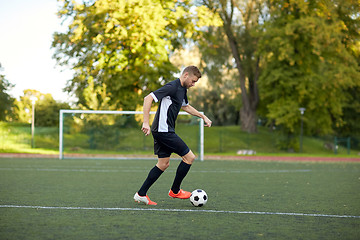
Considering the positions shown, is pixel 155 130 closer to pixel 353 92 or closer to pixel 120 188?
pixel 120 188

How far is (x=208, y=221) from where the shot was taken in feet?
Result: 18.4

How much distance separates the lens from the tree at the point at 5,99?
1891 inches

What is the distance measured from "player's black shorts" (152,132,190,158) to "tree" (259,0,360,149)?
26.1 meters

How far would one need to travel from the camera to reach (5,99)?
4838cm

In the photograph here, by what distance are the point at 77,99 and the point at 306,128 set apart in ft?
56.8

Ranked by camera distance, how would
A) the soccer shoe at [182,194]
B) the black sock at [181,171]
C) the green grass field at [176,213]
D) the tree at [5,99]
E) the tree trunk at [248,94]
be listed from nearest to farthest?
the green grass field at [176,213]
the black sock at [181,171]
the soccer shoe at [182,194]
the tree trunk at [248,94]
the tree at [5,99]

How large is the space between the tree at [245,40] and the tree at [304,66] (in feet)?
7.36

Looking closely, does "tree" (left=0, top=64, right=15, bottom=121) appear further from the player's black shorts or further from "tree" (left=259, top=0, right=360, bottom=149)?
the player's black shorts

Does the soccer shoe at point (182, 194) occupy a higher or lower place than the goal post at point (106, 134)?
lower

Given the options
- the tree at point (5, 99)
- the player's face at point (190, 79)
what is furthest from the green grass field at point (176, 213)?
the tree at point (5, 99)

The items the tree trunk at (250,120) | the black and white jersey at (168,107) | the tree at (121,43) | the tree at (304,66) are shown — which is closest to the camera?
the black and white jersey at (168,107)

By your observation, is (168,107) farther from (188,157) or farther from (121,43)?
(121,43)

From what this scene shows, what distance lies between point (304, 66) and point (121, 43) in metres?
14.2

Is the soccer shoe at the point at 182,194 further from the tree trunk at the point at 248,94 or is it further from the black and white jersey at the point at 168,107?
the tree trunk at the point at 248,94
